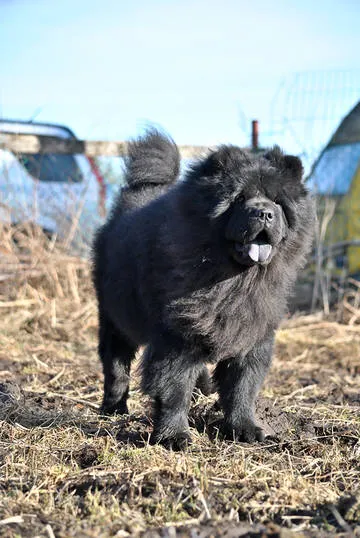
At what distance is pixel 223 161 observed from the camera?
3225 mm

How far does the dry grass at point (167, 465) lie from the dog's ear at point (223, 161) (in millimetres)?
1386

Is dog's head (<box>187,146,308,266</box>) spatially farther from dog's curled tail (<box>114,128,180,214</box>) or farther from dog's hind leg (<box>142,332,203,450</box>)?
dog's curled tail (<box>114,128,180,214</box>)

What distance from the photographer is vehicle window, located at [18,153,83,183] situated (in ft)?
26.7

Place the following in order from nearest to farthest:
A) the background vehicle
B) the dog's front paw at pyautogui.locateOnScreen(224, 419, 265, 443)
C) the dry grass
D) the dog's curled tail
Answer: the dry grass → the dog's front paw at pyautogui.locateOnScreen(224, 419, 265, 443) → the dog's curled tail → the background vehicle

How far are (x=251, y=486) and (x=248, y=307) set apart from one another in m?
0.92

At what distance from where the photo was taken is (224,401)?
11.7 feet

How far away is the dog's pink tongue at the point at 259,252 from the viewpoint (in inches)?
122

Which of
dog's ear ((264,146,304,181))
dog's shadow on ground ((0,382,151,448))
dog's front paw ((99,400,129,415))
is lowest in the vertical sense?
dog's front paw ((99,400,129,415))

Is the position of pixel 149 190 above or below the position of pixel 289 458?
above

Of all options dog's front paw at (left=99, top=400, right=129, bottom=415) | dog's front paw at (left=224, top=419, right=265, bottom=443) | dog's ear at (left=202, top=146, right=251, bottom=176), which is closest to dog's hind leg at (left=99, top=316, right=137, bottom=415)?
dog's front paw at (left=99, top=400, right=129, bottom=415)

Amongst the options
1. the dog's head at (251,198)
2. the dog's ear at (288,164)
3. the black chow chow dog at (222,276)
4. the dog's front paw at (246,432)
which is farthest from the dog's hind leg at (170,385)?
the dog's ear at (288,164)

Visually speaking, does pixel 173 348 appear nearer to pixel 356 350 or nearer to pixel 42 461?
pixel 42 461

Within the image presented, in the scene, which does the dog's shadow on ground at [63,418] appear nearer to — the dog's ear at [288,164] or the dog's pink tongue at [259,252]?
the dog's pink tongue at [259,252]

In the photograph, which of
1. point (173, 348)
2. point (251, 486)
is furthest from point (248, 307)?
point (251, 486)
